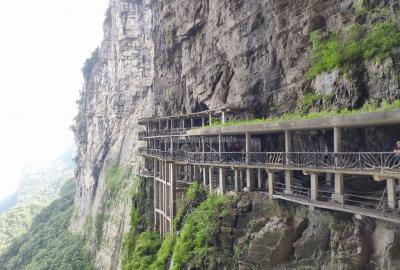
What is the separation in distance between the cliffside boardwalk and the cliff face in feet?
73.9

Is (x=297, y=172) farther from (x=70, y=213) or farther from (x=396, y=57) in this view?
(x=70, y=213)

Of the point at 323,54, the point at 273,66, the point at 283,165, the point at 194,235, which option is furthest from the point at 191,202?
the point at 323,54

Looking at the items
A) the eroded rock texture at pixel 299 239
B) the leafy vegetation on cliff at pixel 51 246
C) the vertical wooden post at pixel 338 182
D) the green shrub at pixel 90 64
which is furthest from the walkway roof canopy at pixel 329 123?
the green shrub at pixel 90 64

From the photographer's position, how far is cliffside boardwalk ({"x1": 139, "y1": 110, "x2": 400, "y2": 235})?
1246 cm

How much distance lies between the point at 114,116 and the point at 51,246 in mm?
27847

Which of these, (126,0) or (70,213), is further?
(70,213)

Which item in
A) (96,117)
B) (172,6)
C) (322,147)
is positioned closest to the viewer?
(322,147)

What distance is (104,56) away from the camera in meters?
75.0

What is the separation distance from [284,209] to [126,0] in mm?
59082

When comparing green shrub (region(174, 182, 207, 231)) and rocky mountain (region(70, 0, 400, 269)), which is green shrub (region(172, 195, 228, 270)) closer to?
green shrub (region(174, 182, 207, 231))

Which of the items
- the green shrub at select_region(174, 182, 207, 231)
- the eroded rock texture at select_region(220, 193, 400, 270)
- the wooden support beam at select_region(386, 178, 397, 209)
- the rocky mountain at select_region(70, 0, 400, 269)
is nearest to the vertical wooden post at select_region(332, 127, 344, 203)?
the eroded rock texture at select_region(220, 193, 400, 270)

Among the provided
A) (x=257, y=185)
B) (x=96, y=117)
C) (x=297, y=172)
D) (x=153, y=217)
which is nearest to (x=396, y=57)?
(x=297, y=172)

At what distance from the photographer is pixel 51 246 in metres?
69.4

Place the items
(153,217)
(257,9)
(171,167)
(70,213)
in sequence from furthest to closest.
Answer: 1. (70,213)
2. (153,217)
3. (171,167)
4. (257,9)
